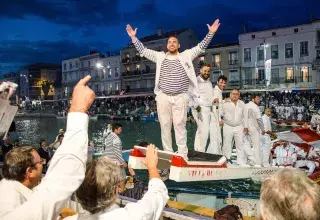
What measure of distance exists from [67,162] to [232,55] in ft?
201

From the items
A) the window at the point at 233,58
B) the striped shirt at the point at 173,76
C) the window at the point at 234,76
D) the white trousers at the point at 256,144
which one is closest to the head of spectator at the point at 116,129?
the striped shirt at the point at 173,76

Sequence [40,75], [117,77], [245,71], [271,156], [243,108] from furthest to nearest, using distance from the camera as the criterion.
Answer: [40,75], [117,77], [245,71], [271,156], [243,108]

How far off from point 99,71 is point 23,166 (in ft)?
277

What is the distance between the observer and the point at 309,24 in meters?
51.1

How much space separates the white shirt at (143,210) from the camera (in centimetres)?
238

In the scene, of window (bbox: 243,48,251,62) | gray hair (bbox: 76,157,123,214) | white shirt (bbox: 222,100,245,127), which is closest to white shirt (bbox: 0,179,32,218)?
gray hair (bbox: 76,157,123,214)

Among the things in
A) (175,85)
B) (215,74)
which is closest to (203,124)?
(175,85)

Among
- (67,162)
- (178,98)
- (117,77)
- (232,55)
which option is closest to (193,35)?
(232,55)

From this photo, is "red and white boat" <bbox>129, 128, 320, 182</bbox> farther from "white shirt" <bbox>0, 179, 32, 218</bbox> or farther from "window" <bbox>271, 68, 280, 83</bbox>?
"window" <bbox>271, 68, 280, 83</bbox>

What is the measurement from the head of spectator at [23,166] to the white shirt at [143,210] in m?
0.84

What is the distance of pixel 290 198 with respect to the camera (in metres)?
1.85

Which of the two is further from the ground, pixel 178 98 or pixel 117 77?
pixel 117 77

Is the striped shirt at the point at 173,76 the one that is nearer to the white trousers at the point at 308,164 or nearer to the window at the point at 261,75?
the white trousers at the point at 308,164

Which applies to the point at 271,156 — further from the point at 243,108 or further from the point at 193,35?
the point at 193,35
